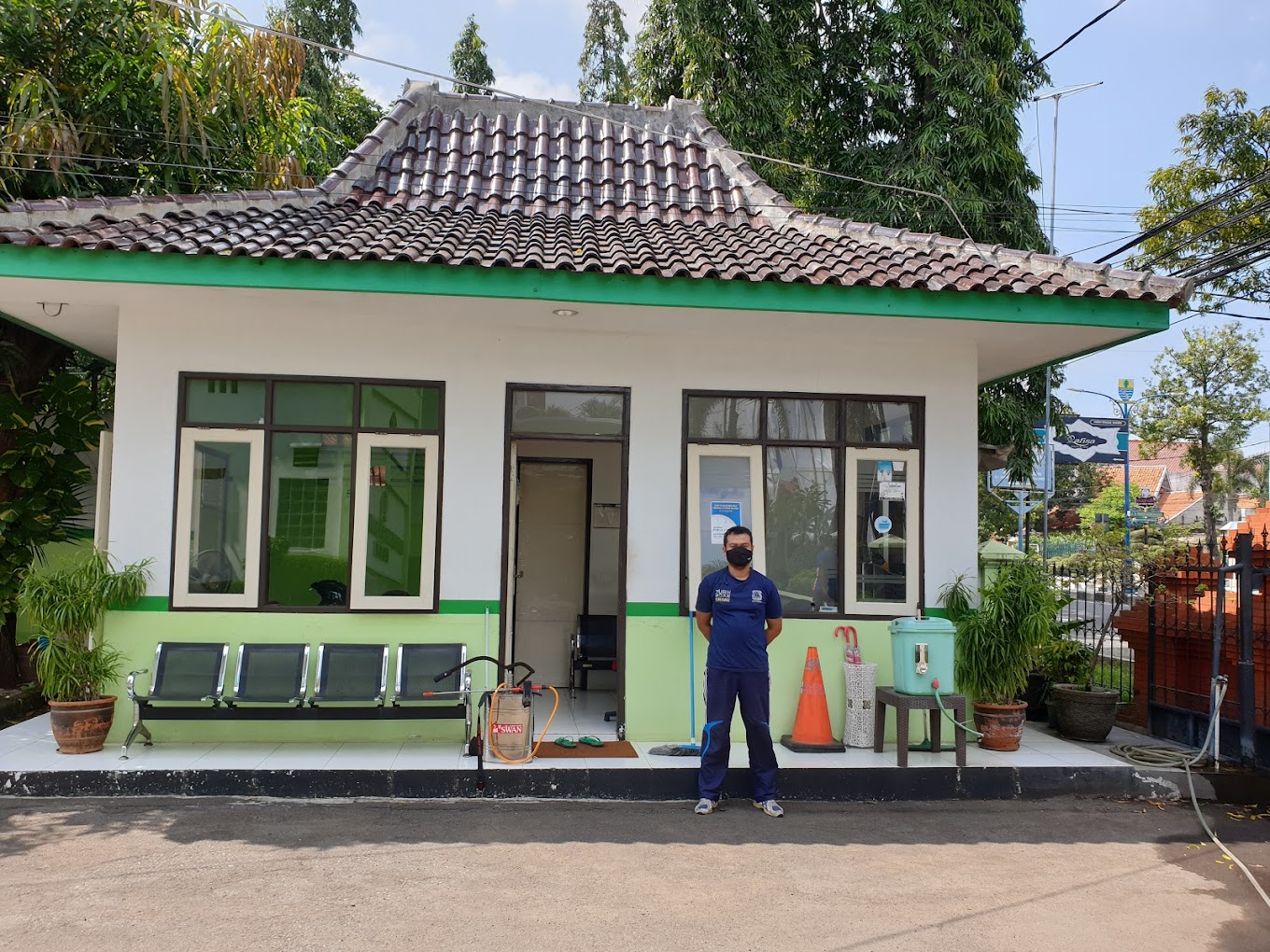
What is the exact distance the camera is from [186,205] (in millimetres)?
8141

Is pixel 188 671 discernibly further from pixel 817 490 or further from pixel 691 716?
pixel 817 490

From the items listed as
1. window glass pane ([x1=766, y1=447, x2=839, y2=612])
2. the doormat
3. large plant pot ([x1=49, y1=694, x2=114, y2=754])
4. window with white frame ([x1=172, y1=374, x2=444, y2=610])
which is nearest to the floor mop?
the doormat

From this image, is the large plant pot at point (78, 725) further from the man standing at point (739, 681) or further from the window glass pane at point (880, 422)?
the window glass pane at point (880, 422)

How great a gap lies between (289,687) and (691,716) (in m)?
3.05

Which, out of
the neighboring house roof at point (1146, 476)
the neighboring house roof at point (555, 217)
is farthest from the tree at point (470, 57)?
the neighboring house roof at point (1146, 476)

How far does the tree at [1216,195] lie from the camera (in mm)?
16406

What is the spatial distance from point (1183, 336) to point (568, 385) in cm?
3004

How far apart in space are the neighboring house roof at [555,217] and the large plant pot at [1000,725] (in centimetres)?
322

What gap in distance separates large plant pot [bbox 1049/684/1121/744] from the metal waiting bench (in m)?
5.11

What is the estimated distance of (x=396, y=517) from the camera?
7949mm

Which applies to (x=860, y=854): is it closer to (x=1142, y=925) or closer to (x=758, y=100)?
(x=1142, y=925)

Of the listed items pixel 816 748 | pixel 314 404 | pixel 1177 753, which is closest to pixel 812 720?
pixel 816 748

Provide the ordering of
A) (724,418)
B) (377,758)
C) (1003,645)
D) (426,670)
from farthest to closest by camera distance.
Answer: (724,418) → (1003,645) → (426,670) → (377,758)

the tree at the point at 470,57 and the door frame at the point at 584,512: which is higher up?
the tree at the point at 470,57
